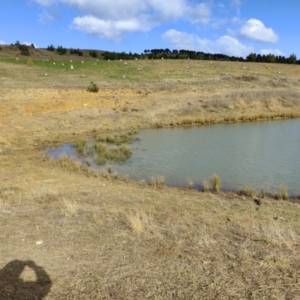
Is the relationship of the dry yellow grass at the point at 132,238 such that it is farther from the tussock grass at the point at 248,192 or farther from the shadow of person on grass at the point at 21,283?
the tussock grass at the point at 248,192

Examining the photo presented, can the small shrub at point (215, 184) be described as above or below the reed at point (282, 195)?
below

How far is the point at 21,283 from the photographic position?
5.07 meters

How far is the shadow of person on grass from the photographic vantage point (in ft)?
15.8

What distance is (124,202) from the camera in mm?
8961

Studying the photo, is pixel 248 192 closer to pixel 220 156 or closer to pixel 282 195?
pixel 282 195

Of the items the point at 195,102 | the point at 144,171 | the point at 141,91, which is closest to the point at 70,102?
the point at 141,91

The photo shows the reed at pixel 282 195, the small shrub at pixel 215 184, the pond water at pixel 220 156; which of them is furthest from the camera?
the pond water at pixel 220 156

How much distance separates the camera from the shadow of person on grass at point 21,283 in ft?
15.8

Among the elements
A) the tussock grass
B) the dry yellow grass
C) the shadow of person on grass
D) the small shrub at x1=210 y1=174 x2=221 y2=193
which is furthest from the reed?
the shadow of person on grass

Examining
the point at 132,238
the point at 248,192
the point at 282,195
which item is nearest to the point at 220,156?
the point at 248,192

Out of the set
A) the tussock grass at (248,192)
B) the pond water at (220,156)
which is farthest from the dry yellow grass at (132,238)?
the pond water at (220,156)

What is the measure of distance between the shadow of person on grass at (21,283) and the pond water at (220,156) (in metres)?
6.88

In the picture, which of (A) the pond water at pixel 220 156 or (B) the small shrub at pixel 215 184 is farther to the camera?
(A) the pond water at pixel 220 156

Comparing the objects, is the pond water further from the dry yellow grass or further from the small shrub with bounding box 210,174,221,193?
the dry yellow grass
